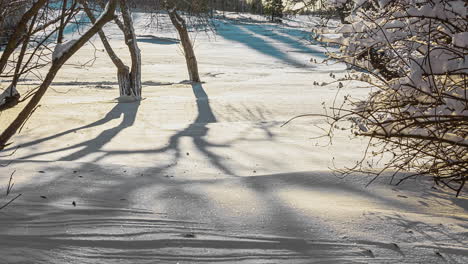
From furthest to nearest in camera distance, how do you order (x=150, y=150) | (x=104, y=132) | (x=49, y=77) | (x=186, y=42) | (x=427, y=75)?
(x=186, y=42)
(x=104, y=132)
(x=150, y=150)
(x=427, y=75)
(x=49, y=77)

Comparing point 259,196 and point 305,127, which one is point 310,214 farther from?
point 305,127

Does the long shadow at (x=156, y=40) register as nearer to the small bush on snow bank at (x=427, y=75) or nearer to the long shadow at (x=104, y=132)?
the long shadow at (x=104, y=132)

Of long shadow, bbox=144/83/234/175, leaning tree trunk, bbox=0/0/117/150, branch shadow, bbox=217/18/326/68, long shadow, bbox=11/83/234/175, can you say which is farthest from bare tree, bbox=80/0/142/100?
branch shadow, bbox=217/18/326/68

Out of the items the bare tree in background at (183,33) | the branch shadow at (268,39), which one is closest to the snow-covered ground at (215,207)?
the bare tree in background at (183,33)

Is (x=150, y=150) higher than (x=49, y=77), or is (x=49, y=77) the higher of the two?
(x=49, y=77)

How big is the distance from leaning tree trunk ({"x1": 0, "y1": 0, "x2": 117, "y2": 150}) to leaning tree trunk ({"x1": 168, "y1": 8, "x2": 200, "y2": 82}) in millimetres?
14208

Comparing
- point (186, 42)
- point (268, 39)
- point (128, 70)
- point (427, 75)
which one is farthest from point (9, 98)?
point (268, 39)

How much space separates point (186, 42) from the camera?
17.8 meters

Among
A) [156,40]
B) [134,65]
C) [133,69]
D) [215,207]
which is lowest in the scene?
[156,40]

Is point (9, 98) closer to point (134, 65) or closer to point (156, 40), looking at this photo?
point (134, 65)

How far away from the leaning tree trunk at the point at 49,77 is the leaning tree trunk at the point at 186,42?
1421 centimetres

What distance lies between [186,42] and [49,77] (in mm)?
15484

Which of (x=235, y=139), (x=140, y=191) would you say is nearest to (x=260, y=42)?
(x=235, y=139)

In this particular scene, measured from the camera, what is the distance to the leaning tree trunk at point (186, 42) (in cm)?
1686
